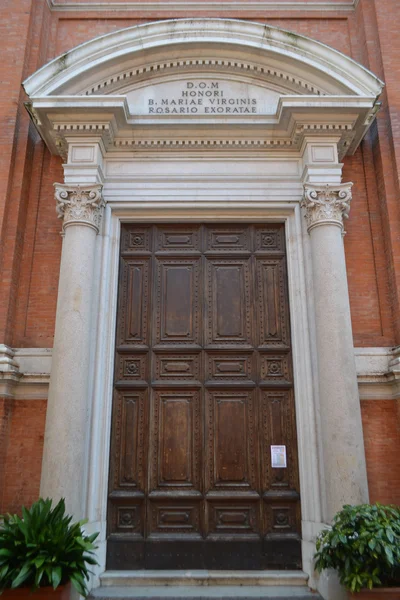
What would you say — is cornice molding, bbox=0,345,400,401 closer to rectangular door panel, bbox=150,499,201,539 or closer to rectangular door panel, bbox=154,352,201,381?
rectangular door panel, bbox=154,352,201,381

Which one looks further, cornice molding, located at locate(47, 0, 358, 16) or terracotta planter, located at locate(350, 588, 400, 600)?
cornice molding, located at locate(47, 0, 358, 16)

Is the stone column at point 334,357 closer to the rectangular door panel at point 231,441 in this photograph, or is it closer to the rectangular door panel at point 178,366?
the rectangular door panel at point 231,441

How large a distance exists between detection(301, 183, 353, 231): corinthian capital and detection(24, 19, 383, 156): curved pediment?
0.78 meters

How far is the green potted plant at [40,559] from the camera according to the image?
13.7 feet

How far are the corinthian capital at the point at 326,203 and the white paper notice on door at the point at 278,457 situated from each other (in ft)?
9.33

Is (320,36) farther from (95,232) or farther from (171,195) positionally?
(95,232)

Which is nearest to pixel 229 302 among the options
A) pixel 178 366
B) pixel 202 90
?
pixel 178 366

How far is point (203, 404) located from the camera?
6422 millimetres

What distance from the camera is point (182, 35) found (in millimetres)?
7047

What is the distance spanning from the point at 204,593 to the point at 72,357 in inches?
117

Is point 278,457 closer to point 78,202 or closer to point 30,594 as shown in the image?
point 30,594

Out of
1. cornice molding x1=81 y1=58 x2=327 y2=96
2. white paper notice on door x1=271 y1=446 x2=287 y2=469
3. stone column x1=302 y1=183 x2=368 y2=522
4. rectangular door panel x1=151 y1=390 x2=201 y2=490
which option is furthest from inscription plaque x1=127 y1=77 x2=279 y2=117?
white paper notice on door x1=271 y1=446 x2=287 y2=469

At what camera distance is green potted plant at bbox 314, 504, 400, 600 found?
4.34m

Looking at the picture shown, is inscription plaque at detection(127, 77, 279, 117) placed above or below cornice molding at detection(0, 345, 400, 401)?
above
